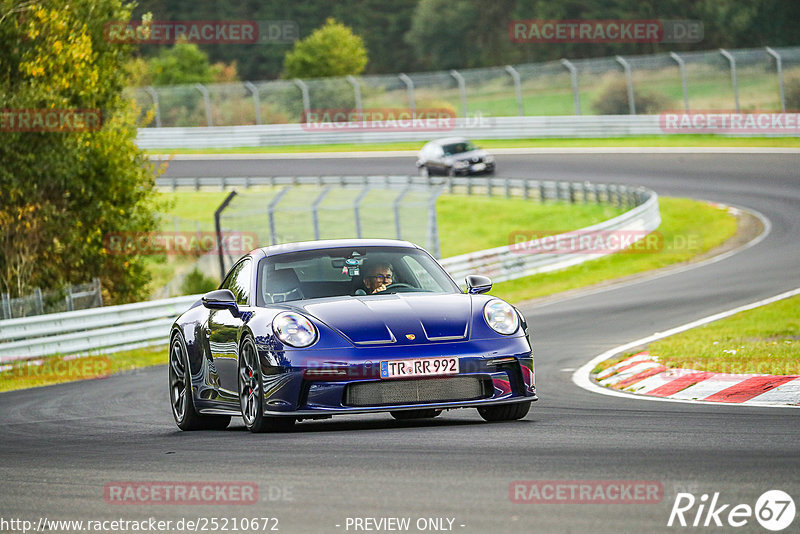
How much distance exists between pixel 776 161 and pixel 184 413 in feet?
108

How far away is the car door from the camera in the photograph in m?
9.15

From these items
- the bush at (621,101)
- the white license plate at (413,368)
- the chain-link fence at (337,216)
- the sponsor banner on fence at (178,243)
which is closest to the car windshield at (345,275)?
the white license plate at (413,368)

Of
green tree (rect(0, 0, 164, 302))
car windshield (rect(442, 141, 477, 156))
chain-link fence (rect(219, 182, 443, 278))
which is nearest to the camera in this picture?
green tree (rect(0, 0, 164, 302))

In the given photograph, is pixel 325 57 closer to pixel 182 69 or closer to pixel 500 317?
pixel 182 69

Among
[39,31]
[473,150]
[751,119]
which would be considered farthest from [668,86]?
[39,31]

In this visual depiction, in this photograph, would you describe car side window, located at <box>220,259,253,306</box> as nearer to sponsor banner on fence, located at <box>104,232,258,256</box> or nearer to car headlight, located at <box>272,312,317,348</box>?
→ car headlight, located at <box>272,312,317,348</box>

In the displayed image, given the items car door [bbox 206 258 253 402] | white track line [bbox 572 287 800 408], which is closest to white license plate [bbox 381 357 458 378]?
car door [bbox 206 258 253 402]

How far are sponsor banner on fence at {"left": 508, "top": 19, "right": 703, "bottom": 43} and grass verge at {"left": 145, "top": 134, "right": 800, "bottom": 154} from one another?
88.4ft

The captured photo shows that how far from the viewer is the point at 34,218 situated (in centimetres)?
2378

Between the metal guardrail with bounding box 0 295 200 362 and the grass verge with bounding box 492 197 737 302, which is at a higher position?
the metal guardrail with bounding box 0 295 200 362

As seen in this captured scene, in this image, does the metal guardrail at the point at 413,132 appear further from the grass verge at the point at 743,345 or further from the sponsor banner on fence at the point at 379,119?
the grass verge at the point at 743,345

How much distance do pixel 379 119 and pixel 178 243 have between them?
23.1 meters

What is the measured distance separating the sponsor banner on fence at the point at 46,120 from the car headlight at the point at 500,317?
51.9 feet

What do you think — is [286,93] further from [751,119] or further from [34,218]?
[34,218]
